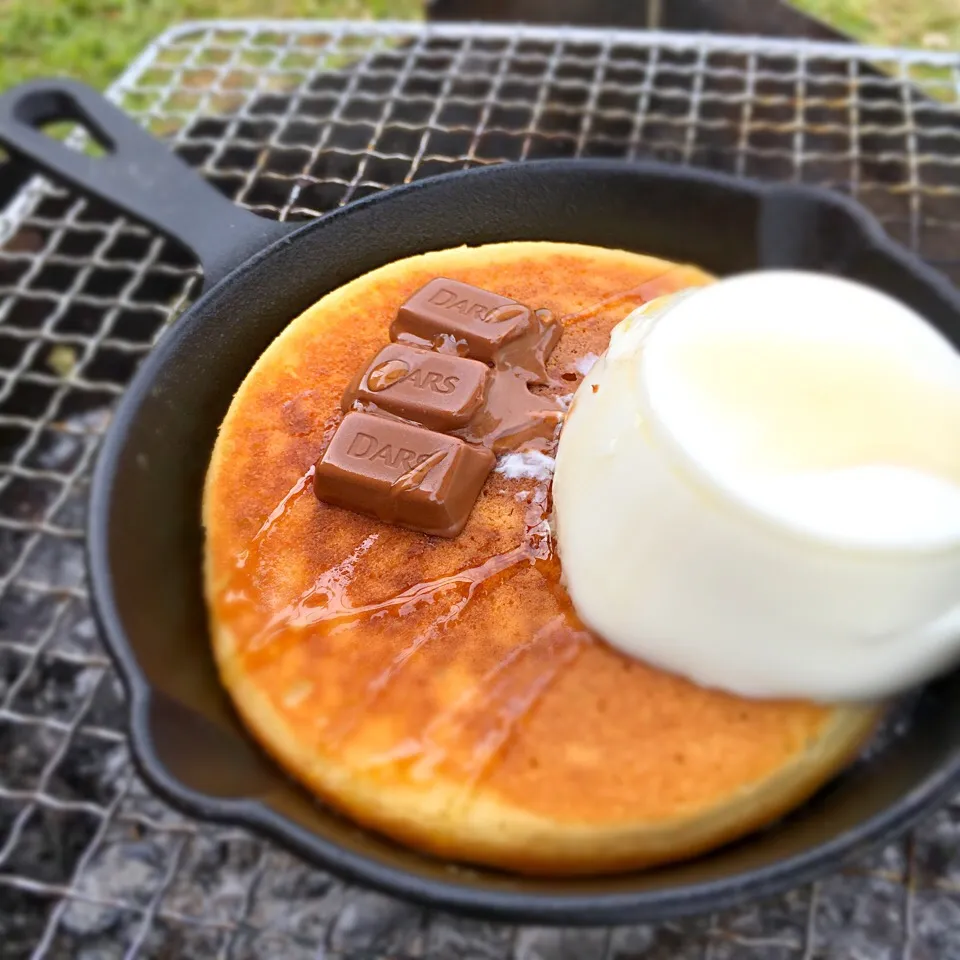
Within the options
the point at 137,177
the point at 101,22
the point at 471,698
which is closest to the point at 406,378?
the point at 471,698

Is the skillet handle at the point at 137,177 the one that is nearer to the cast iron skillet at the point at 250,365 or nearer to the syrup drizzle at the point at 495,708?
the cast iron skillet at the point at 250,365

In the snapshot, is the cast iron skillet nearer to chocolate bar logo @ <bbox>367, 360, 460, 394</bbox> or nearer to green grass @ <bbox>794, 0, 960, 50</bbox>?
chocolate bar logo @ <bbox>367, 360, 460, 394</bbox>

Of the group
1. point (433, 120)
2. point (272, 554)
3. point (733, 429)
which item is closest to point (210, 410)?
point (272, 554)

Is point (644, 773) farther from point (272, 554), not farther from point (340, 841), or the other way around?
point (272, 554)

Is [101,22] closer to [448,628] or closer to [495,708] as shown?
[448,628]

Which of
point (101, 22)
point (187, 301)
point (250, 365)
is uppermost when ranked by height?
point (250, 365)

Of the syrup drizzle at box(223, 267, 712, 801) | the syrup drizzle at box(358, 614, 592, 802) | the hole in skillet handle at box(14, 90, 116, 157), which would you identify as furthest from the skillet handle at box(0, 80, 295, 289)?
the syrup drizzle at box(358, 614, 592, 802)

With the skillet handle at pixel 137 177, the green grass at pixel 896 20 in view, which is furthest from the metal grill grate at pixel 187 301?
the green grass at pixel 896 20
